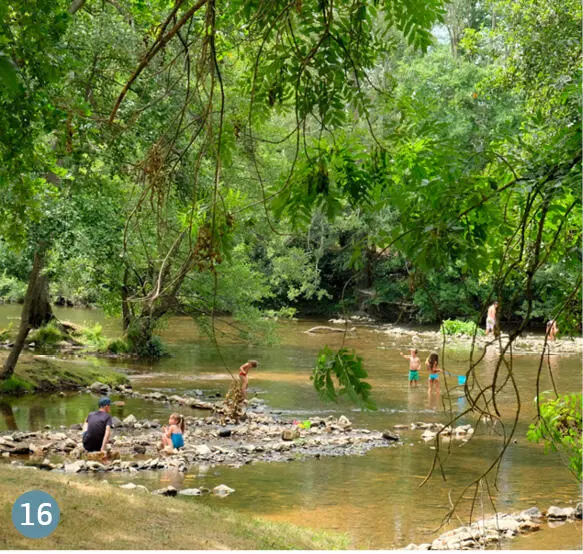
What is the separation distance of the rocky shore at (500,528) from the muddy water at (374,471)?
0.19 metres

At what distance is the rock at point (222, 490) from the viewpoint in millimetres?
11552

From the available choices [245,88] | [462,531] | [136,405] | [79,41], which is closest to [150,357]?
A: [136,405]

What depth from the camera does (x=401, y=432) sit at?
16.8 m

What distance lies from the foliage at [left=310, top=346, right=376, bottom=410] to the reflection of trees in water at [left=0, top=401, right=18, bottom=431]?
42.1ft

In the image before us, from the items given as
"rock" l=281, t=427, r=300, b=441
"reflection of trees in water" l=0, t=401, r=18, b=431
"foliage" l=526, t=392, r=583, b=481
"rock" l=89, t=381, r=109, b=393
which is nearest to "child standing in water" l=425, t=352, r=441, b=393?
"rock" l=281, t=427, r=300, b=441

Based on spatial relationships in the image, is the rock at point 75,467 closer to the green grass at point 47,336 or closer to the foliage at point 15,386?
the foliage at point 15,386

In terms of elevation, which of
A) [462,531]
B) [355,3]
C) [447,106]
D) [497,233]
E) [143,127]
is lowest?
[462,531]

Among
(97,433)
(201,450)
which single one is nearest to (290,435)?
(201,450)

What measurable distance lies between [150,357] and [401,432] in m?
13.0

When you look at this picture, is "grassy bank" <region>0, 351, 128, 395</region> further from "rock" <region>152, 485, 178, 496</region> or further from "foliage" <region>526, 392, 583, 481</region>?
"foliage" <region>526, 392, 583, 481</region>

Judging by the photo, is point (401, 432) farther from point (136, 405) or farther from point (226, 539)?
point (226, 539)

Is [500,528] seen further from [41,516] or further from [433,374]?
[433,374]

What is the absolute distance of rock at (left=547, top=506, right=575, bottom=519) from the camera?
1090 centimetres

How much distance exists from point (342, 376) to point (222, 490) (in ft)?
27.5
